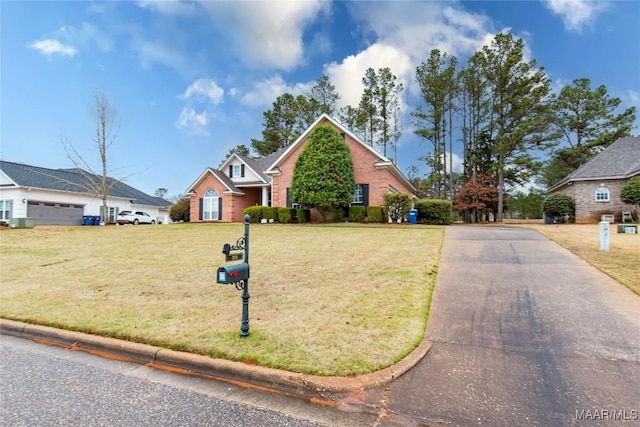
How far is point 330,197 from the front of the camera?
66.3ft

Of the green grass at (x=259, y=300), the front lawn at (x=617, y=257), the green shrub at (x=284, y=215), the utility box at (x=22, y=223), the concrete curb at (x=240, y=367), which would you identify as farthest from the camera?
the green shrub at (x=284, y=215)

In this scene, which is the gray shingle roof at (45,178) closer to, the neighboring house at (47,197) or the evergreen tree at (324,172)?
the neighboring house at (47,197)

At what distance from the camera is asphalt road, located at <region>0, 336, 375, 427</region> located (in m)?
2.64

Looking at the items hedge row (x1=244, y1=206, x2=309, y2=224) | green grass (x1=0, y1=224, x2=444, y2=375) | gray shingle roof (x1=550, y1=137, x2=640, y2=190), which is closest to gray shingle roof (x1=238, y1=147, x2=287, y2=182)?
hedge row (x1=244, y1=206, x2=309, y2=224)

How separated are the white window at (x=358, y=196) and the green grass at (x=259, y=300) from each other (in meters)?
11.3

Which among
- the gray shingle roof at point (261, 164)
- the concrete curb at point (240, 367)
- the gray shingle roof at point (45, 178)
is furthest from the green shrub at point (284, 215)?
the gray shingle roof at point (45, 178)

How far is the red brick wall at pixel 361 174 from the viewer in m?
21.5

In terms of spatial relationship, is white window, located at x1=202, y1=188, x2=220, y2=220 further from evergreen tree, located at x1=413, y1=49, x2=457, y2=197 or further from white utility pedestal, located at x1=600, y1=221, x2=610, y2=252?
white utility pedestal, located at x1=600, y1=221, x2=610, y2=252

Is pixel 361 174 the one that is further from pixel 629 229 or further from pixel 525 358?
pixel 525 358

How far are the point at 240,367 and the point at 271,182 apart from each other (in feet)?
75.5

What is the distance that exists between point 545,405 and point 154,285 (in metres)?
6.91

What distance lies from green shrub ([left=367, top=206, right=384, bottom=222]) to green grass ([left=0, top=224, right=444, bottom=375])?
969cm

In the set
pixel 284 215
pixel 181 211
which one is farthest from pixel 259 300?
pixel 181 211

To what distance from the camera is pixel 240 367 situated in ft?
11.1
